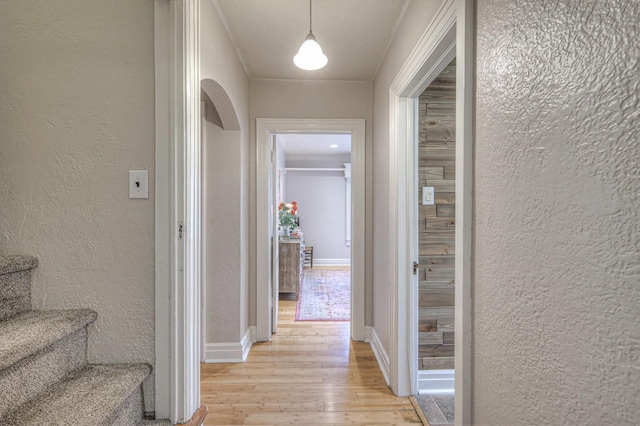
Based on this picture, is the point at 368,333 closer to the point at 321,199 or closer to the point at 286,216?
the point at 286,216

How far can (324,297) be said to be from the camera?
14.7 ft

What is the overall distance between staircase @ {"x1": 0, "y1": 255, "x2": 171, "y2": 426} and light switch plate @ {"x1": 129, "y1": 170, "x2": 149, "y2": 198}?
1.58ft

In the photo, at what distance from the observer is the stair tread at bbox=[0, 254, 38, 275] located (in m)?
1.18

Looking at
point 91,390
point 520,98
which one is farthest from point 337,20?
point 91,390

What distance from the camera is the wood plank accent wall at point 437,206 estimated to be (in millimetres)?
2141

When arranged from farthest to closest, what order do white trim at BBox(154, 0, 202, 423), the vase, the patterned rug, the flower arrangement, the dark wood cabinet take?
1. the flower arrangement
2. the vase
3. the dark wood cabinet
4. the patterned rug
5. white trim at BBox(154, 0, 202, 423)

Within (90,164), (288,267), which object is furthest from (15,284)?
(288,267)

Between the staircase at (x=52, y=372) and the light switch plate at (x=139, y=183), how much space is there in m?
0.48

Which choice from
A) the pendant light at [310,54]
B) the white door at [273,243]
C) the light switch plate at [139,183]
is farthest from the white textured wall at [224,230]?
the light switch plate at [139,183]

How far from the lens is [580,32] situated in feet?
2.19

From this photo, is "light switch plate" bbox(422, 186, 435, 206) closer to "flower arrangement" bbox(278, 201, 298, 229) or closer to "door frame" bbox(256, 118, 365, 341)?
"door frame" bbox(256, 118, 365, 341)

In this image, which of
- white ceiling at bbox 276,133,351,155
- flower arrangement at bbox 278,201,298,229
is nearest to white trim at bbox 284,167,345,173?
white ceiling at bbox 276,133,351,155

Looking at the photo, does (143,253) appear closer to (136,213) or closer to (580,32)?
(136,213)

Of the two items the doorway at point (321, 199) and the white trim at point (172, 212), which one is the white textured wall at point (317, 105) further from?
the doorway at point (321, 199)
